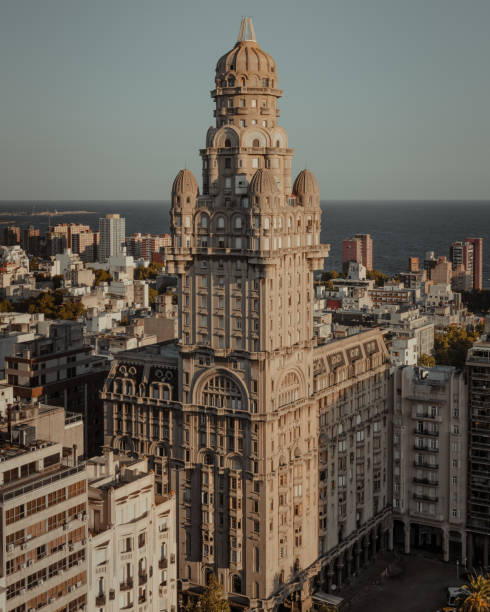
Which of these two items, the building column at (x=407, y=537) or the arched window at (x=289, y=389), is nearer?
the arched window at (x=289, y=389)

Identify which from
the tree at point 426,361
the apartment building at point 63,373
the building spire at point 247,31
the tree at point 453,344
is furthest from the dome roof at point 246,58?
the tree at point 453,344

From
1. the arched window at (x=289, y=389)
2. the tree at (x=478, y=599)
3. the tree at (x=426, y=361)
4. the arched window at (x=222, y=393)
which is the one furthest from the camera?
the tree at (x=426, y=361)

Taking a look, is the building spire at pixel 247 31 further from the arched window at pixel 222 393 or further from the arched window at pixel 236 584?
the arched window at pixel 236 584

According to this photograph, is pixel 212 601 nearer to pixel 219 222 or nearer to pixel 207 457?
pixel 207 457

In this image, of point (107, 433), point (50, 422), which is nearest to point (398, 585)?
point (107, 433)

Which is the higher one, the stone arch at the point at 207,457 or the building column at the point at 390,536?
the stone arch at the point at 207,457

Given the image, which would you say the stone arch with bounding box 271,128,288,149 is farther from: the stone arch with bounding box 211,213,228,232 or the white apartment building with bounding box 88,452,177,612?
the white apartment building with bounding box 88,452,177,612

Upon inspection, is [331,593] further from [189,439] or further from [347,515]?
[189,439]
